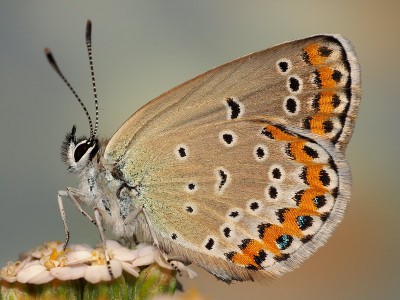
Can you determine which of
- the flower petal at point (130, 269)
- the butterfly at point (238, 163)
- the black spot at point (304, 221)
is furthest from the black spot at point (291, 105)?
the flower petal at point (130, 269)

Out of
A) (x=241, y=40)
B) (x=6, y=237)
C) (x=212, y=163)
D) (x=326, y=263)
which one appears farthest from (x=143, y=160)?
(x=241, y=40)

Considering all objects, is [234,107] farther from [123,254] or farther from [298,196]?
[123,254]

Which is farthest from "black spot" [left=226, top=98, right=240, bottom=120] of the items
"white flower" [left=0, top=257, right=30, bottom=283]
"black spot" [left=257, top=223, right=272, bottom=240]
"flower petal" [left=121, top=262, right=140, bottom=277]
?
"white flower" [left=0, top=257, right=30, bottom=283]

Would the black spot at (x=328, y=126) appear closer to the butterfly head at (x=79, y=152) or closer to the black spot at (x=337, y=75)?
the black spot at (x=337, y=75)

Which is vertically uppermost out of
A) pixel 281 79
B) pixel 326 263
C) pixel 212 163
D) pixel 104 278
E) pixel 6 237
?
pixel 281 79

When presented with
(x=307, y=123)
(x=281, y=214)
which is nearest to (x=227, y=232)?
(x=281, y=214)

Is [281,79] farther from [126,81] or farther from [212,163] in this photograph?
[126,81]
